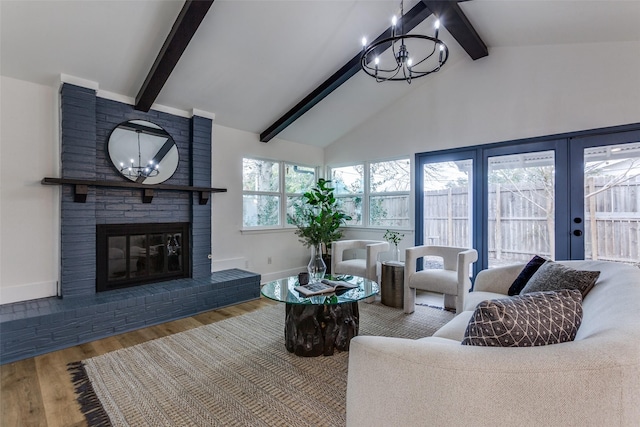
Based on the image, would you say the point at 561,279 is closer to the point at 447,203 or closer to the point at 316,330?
the point at 316,330

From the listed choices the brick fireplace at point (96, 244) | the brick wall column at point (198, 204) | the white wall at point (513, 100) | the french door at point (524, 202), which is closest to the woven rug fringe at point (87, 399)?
the brick fireplace at point (96, 244)

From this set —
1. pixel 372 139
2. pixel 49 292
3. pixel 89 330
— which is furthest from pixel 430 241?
pixel 49 292

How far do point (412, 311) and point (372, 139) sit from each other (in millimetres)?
2901

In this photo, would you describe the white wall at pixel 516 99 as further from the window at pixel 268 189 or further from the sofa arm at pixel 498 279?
the sofa arm at pixel 498 279

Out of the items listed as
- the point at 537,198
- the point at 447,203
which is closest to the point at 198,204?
the point at 447,203

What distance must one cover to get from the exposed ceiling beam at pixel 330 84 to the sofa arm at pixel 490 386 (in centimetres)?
327

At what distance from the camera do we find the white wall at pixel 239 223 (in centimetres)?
426

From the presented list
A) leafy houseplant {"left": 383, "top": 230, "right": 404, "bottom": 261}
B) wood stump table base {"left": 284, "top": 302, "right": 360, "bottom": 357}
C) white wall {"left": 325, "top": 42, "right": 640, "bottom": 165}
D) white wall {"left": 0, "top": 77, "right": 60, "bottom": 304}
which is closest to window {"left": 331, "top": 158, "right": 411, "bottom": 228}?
leafy houseplant {"left": 383, "top": 230, "right": 404, "bottom": 261}

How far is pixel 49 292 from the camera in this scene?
300 centimetres

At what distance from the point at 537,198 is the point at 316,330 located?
3.11 metres

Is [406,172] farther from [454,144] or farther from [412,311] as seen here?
[412,311]

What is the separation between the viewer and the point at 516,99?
143 inches

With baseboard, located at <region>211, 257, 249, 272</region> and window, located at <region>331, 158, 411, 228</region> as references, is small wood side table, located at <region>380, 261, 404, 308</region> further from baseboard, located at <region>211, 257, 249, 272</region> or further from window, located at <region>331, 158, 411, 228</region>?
baseboard, located at <region>211, 257, 249, 272</region>

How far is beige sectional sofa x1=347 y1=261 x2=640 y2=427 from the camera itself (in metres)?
0.79
